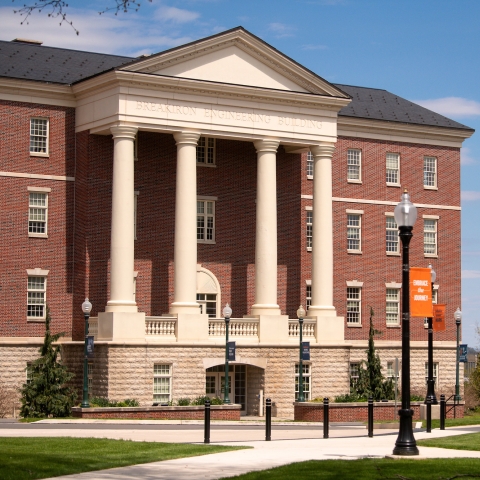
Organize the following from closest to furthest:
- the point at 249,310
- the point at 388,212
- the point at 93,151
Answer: the point at 93,151
the point at 249,310
the point at 388,212

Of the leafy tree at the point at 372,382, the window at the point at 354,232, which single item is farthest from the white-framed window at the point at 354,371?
the window at the point at 354,232

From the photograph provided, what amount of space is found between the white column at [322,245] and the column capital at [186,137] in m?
6.84

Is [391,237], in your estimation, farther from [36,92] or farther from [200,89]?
[36,92]

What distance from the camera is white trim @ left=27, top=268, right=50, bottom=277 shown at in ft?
174

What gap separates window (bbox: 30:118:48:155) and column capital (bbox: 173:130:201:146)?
581cm

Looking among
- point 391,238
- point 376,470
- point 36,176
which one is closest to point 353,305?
point 391,238

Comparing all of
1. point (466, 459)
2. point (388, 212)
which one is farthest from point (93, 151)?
point (466, 459)

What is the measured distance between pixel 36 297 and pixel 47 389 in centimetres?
591

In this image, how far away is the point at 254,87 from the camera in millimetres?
55188

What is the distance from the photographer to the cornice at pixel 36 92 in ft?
172

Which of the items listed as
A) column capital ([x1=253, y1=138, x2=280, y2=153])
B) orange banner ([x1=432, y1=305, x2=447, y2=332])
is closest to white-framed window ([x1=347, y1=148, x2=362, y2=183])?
column capital ([x1=253, y1=138, x2=280, y2=153])

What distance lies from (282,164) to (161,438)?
28.7 m

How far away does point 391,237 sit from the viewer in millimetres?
64500

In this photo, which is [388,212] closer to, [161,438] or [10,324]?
[10,324]
